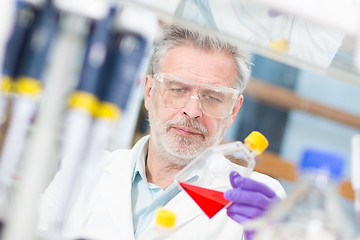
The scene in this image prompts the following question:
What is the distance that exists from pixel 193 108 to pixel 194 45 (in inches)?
12.3

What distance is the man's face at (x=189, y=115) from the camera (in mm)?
1682

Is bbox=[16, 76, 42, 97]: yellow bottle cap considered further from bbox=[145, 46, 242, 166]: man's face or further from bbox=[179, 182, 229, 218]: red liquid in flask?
bbox=[145, 46, 242, 166]: man's face

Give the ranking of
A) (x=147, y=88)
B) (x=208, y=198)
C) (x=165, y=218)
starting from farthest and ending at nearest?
(x=147, y=88) → (x=208, y=198) → (x=165, y=218)

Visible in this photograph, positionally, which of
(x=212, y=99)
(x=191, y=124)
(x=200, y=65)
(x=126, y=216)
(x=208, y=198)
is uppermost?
(x=200, y=65)

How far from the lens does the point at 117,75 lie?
75 cm

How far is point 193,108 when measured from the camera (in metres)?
1.64

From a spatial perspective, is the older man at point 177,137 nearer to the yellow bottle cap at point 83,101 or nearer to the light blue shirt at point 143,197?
the light blue shirt at point 143,197

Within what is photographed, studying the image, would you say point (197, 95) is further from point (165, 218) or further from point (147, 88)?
point (165, 218)

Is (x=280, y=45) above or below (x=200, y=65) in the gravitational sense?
above

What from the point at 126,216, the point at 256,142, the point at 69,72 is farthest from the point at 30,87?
the point at 126,216

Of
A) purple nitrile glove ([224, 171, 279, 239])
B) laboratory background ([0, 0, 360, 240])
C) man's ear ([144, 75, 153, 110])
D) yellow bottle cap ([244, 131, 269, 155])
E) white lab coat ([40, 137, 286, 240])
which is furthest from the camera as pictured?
man's ear ([144, 75, 153, 110])

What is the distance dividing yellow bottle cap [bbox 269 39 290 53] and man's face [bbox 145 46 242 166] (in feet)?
2.20

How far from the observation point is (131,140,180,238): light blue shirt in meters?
1.64

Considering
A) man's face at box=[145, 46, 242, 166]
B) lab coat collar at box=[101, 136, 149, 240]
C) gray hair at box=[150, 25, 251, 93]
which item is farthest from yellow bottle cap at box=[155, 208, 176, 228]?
gray hair at box=[150, 25, 251, 93]
